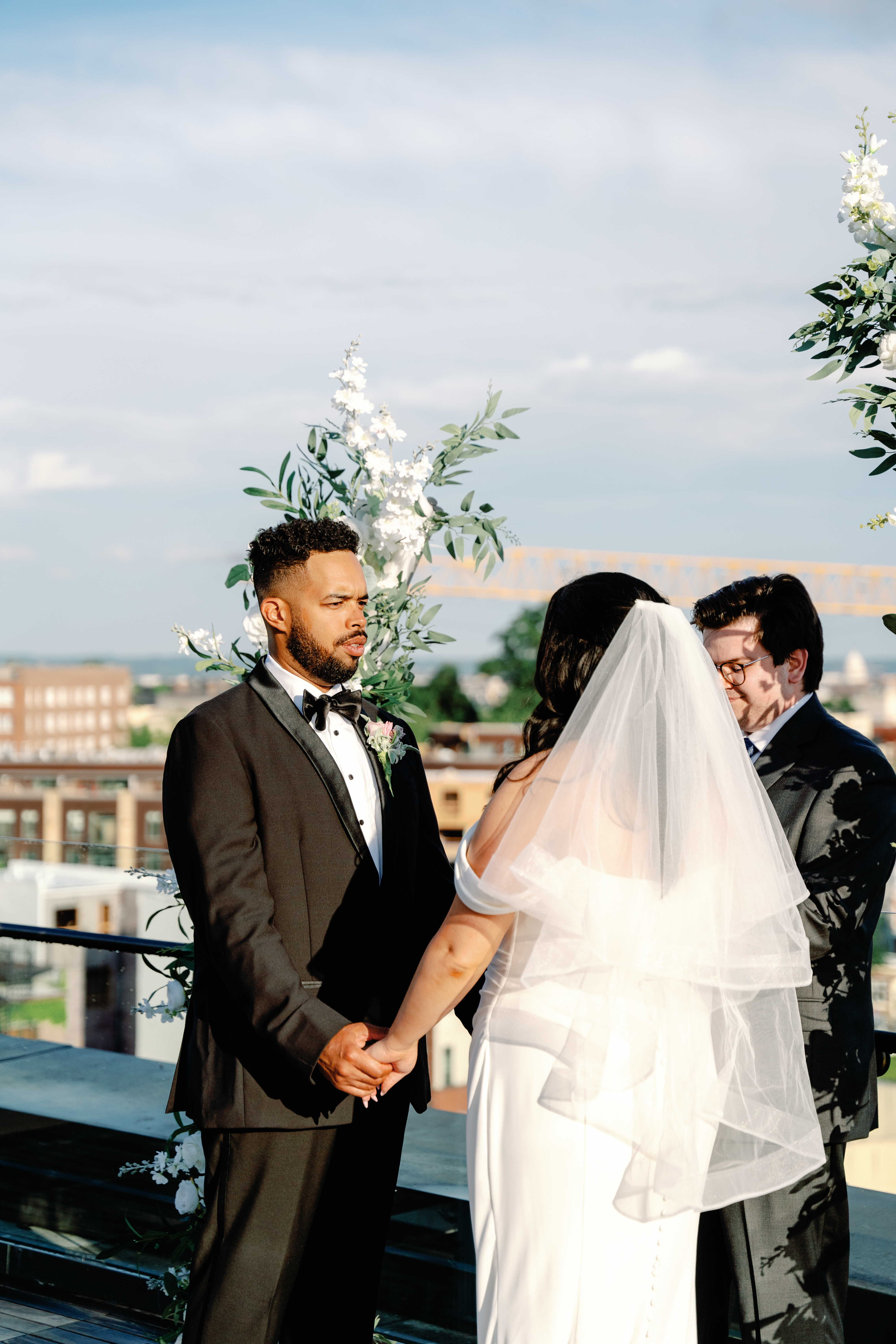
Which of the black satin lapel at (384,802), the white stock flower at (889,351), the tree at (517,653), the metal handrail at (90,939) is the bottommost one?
the metal handrail at (90,939)

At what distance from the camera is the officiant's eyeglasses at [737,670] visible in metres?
2.47

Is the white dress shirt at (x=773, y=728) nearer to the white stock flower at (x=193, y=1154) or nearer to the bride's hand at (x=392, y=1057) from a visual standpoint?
the bride's hand at (x=392, y=1057)

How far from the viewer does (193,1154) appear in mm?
2773

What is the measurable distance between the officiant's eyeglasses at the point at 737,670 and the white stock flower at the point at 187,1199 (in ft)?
4.98

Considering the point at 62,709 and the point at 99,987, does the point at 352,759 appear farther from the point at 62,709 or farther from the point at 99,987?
the point at 62,709

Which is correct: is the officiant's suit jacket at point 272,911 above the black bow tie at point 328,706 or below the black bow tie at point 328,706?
below

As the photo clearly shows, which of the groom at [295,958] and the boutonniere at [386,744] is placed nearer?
the groom at [295,958]

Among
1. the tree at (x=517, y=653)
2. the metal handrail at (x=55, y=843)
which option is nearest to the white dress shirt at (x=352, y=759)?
the metal handrail at (x=55, y=843)

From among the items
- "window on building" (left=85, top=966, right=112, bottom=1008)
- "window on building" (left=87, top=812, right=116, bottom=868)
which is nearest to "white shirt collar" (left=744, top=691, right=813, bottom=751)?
"window on building" (left=85, top=966, right=112, bottom=1008)

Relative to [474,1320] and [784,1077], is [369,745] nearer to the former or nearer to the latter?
[784,1077]

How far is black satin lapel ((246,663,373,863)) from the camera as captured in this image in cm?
238

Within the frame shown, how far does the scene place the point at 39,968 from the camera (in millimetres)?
4531

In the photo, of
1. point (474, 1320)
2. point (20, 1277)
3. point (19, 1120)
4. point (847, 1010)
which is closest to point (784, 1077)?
point (847, 1010)

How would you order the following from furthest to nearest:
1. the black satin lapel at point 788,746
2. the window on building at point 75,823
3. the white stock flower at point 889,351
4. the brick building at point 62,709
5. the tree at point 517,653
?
1. the brick building at point 62,709
2. the tree at point 517,653
3. the window on building at point 75,823
4. the black satin lapel at point 788,746
5. the white stock flower at point 889,351
